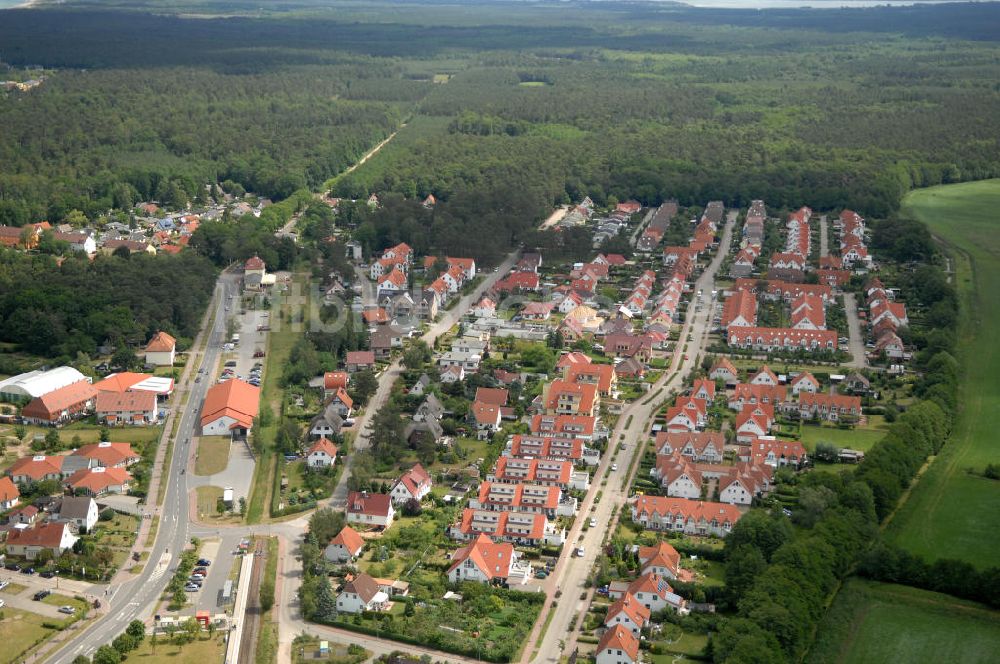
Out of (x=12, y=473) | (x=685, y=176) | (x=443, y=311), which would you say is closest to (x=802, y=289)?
(x=443, y=311)

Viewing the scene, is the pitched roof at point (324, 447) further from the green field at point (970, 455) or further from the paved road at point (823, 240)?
the paved road at point (823, 240)

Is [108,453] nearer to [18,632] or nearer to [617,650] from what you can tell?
[18,632]

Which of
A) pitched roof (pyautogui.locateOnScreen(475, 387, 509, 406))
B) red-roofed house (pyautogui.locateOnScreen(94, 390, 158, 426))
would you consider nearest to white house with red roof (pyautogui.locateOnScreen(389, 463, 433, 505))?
pitched roof (pyautogui.locateOnScreen(475, 387, 509, 406))

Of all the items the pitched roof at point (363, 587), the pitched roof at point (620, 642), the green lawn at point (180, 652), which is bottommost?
the green lawn at point (180, 652)

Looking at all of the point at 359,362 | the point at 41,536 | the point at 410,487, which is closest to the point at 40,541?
the point at 41,536

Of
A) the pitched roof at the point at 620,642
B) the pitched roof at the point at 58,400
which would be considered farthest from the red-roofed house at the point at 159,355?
the pitched roof at the point at 620,642

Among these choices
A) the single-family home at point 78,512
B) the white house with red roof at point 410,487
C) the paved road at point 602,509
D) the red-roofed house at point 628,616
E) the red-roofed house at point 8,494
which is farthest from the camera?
the white house with red roof at point 410,487
